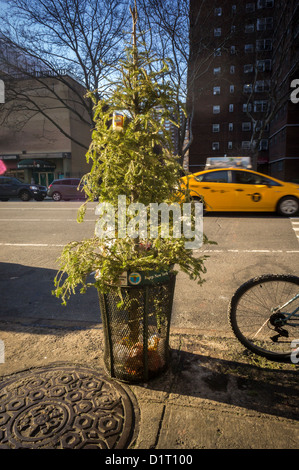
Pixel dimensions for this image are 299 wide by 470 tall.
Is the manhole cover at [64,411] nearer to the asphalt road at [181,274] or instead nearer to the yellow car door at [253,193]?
the asphalt road at [181,274]

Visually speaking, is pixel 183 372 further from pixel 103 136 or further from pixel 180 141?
pixel 180 141

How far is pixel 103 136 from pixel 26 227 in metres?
8.57

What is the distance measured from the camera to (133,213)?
8.16 ft

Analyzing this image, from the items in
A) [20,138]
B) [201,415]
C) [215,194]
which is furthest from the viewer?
[20,138]

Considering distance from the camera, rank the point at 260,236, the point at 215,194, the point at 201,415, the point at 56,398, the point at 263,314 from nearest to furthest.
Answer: the point at 201,415
the point at 56,398
the point at 263,314
the point at 260,236
the point at 215,194

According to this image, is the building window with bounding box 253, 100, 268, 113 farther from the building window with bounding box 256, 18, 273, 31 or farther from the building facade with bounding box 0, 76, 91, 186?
the building facade with bounding box 0, 76, 91, 186

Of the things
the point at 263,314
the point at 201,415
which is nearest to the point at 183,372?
the point at 201,415

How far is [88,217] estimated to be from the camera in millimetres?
11773

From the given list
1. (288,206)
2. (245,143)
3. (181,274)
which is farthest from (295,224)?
(245,143)

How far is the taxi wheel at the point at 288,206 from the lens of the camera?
11.1 m

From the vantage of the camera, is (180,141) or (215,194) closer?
(215,194)

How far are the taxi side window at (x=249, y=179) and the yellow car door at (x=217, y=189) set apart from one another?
33 centimetres

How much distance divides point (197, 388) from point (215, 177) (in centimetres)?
982

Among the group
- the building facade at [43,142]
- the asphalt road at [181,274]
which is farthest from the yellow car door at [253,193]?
the building facade at [43,142]
